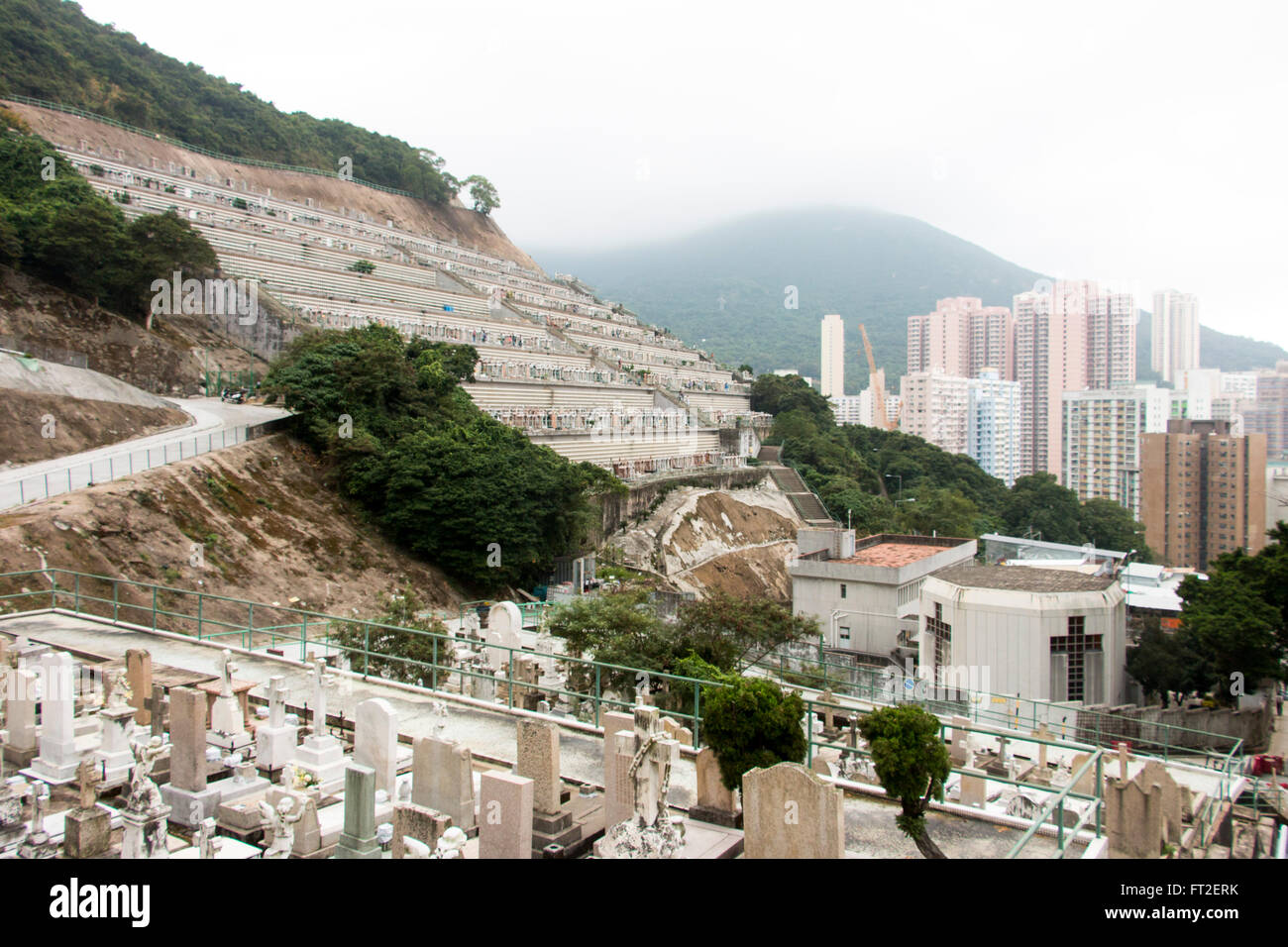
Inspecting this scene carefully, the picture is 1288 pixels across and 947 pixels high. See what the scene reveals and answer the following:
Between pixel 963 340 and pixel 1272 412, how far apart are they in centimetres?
5139

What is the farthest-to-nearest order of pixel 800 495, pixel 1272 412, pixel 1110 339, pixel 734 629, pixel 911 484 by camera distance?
pixel 1110 339
pixel 1272 412
pixel 911 484
pixel 800 495
pixel 734 629

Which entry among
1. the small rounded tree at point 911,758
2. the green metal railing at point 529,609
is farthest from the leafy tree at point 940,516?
the small rounded tree at point 911,758

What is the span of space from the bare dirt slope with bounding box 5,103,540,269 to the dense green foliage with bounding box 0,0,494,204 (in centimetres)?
252

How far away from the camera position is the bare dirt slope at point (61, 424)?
24.3 metres

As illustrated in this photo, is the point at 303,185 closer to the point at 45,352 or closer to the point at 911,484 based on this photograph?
the point at 45,352

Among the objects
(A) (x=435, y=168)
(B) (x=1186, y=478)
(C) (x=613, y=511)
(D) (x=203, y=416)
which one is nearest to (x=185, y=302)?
(D) (x=203, y=416)

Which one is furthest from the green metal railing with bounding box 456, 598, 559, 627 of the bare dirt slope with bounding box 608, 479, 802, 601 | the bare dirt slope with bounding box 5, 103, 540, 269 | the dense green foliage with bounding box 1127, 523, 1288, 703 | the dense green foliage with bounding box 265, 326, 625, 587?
the bare dirt slope with bounding box 5, 103, 540, 269

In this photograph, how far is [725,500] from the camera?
47.9 metres

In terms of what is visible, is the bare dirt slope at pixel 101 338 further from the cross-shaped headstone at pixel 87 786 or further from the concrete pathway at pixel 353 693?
the cross-shaped headstone at pixel 87 786

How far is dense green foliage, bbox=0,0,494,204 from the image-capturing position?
55.3m

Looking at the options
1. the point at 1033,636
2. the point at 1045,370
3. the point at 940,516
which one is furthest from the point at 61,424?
the point at 1045,370

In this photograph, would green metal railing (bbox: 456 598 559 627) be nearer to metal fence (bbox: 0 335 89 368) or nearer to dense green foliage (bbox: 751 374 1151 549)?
metal fence (bbox: 0 335 89 368)

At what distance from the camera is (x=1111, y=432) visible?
9694cm

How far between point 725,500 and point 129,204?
33.8 m
